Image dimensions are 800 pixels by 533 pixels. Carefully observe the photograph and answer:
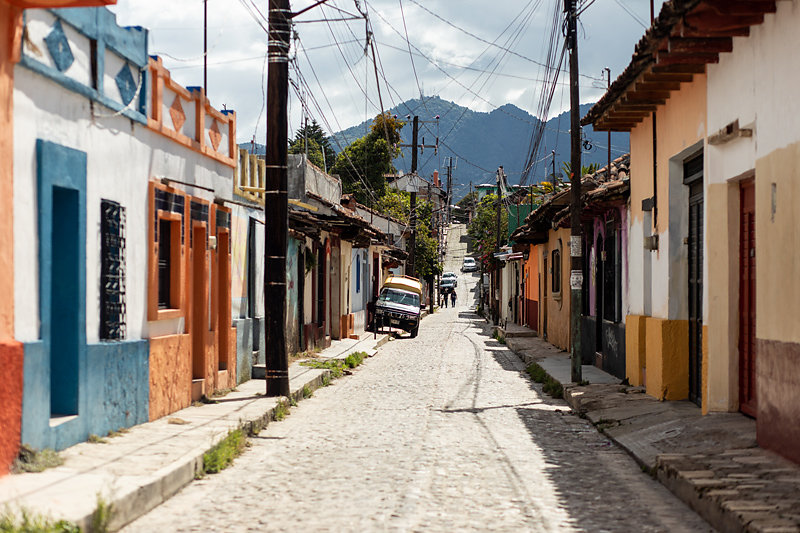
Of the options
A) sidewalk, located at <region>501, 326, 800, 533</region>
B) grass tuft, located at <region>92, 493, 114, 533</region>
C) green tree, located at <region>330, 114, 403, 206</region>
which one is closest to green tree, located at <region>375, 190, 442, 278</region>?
green tree, located at <region>330, 114, 403, 206</region>

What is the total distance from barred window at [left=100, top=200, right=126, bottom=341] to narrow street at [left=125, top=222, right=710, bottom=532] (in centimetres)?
199

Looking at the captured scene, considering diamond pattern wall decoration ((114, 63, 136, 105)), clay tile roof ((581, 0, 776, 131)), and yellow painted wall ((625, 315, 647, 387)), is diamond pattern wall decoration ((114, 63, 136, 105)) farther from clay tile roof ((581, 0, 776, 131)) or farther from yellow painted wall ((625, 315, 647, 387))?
yellow painted wall ((625, 315, 647, 387))

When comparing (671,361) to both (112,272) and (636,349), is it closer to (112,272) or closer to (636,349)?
(636,349)

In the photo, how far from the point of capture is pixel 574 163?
17141mm

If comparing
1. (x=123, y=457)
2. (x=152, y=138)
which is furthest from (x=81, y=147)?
(x=123, y=457)

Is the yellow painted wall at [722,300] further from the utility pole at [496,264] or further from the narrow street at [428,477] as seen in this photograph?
the utility pole at [496,264]

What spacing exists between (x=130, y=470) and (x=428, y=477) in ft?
8.53

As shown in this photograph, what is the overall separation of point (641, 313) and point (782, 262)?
7175 mm

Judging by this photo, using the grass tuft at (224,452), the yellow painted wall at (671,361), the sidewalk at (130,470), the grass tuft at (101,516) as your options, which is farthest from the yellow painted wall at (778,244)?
the grass tuft at (101,516)

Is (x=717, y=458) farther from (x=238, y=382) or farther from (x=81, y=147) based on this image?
(x=238, y=382)

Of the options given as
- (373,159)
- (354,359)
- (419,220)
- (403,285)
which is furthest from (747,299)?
(419,220)

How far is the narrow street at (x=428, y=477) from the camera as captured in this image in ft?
22.8

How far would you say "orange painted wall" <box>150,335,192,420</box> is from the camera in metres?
11.4

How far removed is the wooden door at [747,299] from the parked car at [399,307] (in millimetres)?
23632
